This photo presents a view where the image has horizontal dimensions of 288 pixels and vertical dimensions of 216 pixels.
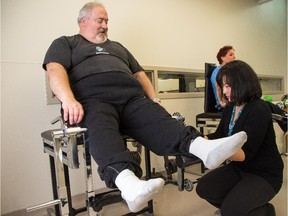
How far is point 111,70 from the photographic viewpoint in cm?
126

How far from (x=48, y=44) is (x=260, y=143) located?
1.52 metres

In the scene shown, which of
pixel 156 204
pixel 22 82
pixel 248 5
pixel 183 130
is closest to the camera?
pixel 183 130

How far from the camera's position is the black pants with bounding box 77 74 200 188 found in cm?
90

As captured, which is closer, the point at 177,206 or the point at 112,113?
the point at 112,113

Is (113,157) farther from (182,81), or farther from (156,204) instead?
(182,81)

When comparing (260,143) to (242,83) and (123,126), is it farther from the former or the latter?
(123,126)

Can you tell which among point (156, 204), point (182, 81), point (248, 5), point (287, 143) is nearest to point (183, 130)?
point (156, 204)

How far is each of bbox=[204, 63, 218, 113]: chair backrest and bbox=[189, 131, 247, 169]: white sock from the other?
1.53 metres

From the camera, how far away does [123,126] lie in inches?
48.6

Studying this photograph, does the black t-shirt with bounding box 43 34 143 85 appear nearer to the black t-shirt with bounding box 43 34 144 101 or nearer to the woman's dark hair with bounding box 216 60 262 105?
the black t-shirt with bounding box 43 34 144 101

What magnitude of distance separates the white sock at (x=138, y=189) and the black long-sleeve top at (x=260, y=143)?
0.54 metres

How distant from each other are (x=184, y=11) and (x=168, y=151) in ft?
6.58

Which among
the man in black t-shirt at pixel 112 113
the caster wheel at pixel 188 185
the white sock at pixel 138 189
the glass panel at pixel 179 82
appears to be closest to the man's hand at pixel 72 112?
the man in black t-shirt at pixel 112 113

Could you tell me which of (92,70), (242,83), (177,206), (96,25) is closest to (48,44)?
(96,25)
